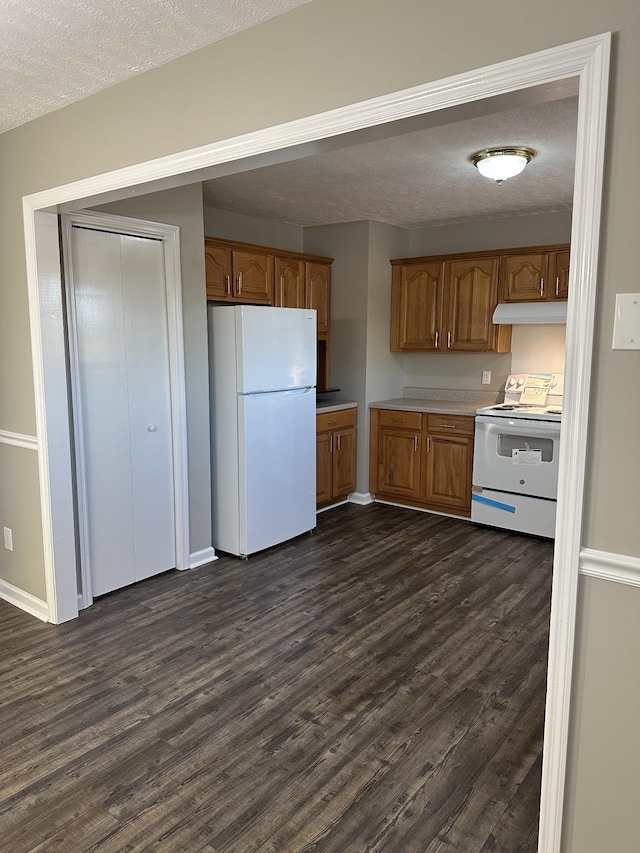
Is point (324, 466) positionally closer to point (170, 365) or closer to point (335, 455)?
point (335, 455)

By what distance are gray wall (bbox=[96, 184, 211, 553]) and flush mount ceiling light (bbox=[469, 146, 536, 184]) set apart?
67.1 inches

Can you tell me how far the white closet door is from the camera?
3248 millimetres

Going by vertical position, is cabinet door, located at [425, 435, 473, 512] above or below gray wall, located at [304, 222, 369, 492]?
below

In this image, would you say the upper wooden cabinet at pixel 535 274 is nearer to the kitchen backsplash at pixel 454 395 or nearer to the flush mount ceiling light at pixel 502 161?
the kitchen backsplash at pixel 454 395

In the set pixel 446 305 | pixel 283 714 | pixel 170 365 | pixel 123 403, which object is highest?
pixel 446 305

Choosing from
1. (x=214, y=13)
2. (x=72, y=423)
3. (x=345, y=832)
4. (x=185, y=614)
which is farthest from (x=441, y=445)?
(x=214, y=13)

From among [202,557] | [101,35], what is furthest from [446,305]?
[101,35]

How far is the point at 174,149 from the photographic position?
202 centimetres

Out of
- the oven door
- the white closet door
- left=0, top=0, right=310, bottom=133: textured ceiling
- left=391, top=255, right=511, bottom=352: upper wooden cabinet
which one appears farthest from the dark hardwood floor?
left=0, top=0, right=310, bottom=133: textured ceiling

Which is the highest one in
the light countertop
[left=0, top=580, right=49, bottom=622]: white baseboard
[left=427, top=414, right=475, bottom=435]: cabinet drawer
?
the light countertop

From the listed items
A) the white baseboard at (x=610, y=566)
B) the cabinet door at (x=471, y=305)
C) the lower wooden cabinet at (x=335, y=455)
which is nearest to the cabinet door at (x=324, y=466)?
the lower wooden cabinet at (x=335, y=455)

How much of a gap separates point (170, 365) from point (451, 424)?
2.37m

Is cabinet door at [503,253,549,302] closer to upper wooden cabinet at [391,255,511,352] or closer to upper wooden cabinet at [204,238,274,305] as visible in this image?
upper wooden cabinet at [391,255,511,352]

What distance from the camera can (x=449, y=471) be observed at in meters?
4.92
